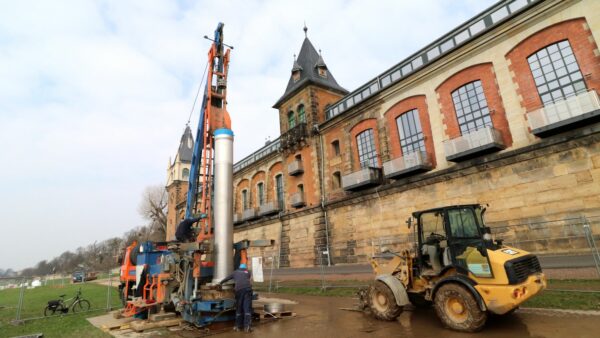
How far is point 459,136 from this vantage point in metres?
16.2

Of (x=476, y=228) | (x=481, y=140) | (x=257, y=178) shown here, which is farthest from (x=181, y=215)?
(x=476, y=228)

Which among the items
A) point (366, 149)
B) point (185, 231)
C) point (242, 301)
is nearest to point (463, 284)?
point (242, 301)

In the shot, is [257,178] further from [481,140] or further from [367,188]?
[481,140]

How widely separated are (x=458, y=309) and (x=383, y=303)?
1765 millimetres

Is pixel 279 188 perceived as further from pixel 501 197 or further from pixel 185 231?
pixel 185 231

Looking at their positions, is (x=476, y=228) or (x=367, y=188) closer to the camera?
(x=476, y=228)

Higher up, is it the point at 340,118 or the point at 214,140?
the point at 340,118

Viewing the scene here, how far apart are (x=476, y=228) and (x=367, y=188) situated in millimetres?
13679

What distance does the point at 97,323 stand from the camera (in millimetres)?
9797

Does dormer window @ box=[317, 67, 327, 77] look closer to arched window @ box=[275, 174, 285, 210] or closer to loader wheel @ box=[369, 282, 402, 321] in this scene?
arched window @ box=[275, 174, 285, 210]

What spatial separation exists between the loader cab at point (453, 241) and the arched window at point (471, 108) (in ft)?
34.6

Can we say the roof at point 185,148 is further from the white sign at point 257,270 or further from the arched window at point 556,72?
the arched window at point 556,72

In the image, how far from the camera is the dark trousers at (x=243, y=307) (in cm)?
749

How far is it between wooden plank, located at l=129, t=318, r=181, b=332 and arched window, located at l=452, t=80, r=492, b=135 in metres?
15.7
